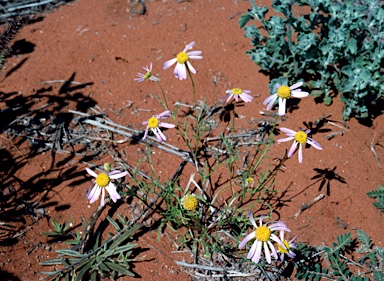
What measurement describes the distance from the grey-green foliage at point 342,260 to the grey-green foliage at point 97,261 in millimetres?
1069

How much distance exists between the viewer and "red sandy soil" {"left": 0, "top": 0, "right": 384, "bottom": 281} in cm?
276

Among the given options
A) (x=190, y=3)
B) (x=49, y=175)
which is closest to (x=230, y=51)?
(x=190, y=3)

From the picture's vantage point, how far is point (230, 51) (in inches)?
154

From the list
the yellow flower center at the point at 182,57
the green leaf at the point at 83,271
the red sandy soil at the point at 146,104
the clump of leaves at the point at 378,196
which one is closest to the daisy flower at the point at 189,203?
the red sandy soil at the point at 146,104

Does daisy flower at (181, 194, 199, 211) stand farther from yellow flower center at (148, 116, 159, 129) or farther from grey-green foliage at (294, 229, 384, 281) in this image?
grey-green foliage at (294, 229, 384, 281)

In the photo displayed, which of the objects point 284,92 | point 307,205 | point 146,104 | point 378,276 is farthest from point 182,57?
point 378,276

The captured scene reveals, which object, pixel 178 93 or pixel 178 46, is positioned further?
pixel 178 46

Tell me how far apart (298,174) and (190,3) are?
2.40m

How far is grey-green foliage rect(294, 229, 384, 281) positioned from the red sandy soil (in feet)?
0.36

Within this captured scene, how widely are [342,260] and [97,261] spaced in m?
1.57

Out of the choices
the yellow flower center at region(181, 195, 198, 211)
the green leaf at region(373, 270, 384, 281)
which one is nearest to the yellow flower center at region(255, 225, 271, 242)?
the yellow flower center at region(181, 195, 198, 211)

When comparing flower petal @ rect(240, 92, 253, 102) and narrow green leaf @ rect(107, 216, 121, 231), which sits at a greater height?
flower petal @ rect(240, 92, 253, 102)

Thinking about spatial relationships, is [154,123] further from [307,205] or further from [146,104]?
[307,205]

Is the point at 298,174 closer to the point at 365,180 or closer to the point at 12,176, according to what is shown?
the point at 365,180
